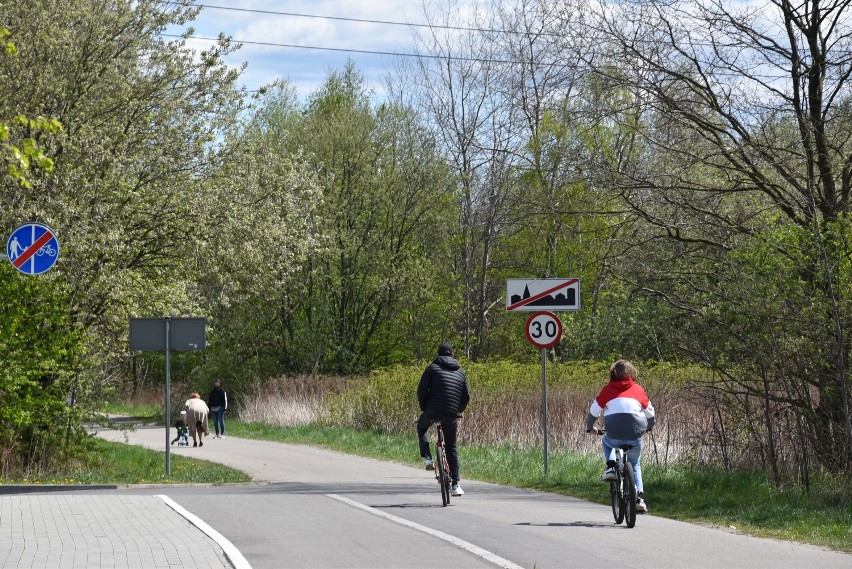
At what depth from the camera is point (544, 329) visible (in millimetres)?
17922

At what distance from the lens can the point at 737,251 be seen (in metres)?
14.4

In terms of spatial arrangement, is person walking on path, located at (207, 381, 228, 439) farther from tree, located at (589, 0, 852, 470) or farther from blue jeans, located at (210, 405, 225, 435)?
tree, located at (589, 0, 852, 470)

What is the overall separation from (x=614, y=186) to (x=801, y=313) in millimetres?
3571

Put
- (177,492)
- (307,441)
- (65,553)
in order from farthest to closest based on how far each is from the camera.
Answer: (307,441) < (177,492) < (65,553)

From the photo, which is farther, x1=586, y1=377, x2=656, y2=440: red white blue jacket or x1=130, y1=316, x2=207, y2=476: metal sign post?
x1=130, y1=316, x2=207, y2=476: metal sign post

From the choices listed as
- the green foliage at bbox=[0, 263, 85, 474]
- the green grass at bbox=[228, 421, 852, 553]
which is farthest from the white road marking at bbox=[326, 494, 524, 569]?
the green foliage at bbox=[0, 263, 85, 474]

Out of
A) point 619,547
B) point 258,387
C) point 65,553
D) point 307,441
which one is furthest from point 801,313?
point 258,387

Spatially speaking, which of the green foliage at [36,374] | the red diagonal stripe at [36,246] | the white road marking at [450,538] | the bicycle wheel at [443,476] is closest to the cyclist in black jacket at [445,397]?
the bicycle wheel at [443,476]

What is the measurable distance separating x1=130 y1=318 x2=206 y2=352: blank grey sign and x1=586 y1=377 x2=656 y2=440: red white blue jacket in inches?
372

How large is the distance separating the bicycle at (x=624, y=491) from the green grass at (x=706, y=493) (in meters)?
1.11

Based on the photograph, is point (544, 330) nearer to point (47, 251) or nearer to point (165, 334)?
point (165, 334)

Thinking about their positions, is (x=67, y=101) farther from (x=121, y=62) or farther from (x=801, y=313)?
(x=801, y=313)

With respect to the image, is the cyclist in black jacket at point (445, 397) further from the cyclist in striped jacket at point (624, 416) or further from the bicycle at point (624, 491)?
the bicycle at point (624, 491)

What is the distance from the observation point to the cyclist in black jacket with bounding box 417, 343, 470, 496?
14.1 metres
